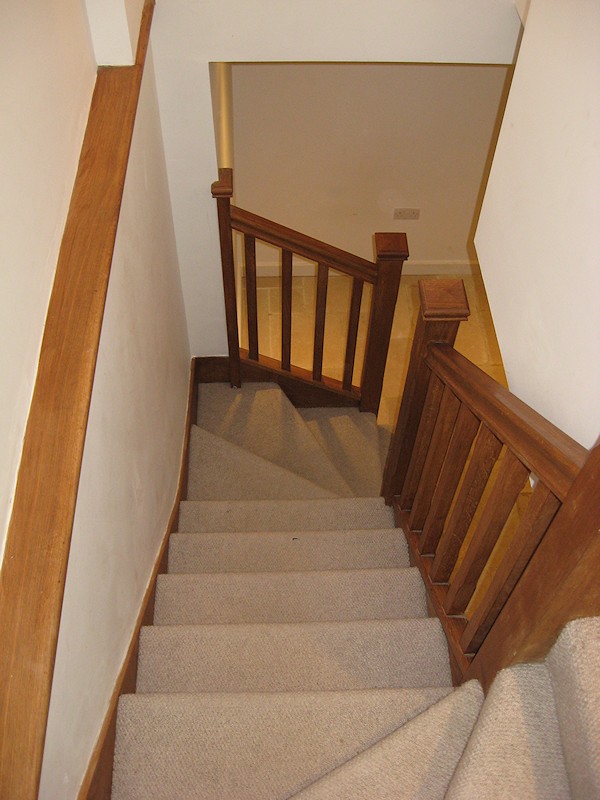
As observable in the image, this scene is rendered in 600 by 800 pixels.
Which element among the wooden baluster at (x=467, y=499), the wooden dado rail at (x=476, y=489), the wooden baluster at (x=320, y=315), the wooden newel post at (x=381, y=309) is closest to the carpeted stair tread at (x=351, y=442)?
the wooden newel post at (x=381, y=309)

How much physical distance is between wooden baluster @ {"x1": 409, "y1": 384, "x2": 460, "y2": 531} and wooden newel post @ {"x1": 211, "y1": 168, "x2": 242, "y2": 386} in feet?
4.32

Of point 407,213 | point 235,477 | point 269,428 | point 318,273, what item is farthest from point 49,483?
point 407,213

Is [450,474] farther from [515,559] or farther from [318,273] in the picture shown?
[318,273]

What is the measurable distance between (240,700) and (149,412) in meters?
0.92

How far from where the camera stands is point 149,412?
204cm

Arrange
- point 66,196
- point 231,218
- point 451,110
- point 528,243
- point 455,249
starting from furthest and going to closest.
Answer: point 455,249
point 451,110
point 231,218
point 528,243
point 66,196

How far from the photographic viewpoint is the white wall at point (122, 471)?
1211mm

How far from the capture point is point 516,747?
3.82 feet

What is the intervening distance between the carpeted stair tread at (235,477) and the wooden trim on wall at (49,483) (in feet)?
5.19

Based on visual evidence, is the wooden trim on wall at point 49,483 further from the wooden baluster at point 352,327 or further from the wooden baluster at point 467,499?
the wooden baluster at point 352,327

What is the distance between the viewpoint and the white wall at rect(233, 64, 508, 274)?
382 cm

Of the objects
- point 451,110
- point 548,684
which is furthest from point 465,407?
point 451,110

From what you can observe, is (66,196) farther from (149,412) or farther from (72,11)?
(149,412)

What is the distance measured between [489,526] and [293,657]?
641 millimetres
